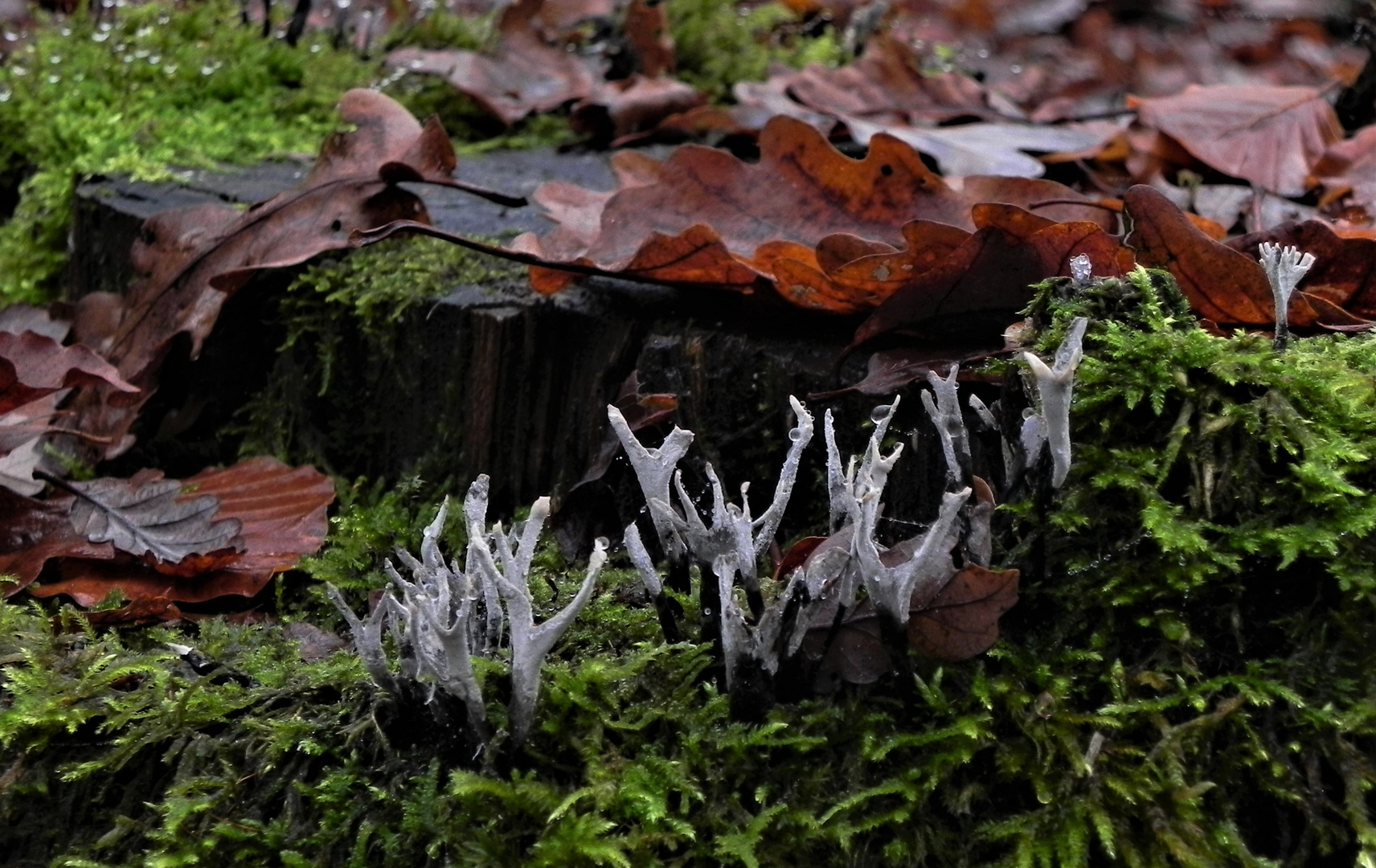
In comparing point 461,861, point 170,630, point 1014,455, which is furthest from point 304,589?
point 1014,455

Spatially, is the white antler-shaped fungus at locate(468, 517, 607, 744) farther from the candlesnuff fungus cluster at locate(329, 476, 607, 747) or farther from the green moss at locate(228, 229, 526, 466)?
the green moss at locate(228, 229, 526, 466)

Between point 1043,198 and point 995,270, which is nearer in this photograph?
point 995,270

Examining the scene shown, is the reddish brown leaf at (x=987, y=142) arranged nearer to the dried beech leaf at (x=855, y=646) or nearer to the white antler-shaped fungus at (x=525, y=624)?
the dried beech leaf at (x=855, y=646)

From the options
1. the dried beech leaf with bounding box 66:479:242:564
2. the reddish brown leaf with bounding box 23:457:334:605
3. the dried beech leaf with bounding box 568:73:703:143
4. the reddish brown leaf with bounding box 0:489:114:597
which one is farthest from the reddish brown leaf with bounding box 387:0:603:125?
the reddish brown leaf with bounding box 0:489:114:597

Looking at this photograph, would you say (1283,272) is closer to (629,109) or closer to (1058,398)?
(1058,398)

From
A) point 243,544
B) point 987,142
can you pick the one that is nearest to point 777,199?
point 987,142
